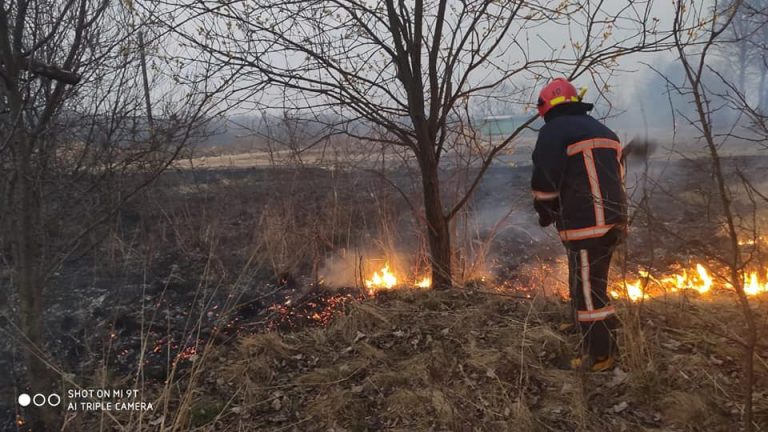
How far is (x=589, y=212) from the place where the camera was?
3.35 m

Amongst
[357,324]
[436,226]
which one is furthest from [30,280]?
[436,226]

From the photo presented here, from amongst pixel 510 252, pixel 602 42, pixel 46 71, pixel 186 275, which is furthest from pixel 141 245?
pixel 602 42

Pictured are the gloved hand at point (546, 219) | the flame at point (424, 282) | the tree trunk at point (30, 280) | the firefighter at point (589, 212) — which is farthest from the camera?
the flame at point (424, 282)

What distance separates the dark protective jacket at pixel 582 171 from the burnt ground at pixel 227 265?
1.32 feet

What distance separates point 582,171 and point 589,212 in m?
0.28

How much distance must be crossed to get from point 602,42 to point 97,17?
3923 mm

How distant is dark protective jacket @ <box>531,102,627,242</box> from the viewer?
131 inches

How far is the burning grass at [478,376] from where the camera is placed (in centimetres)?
285

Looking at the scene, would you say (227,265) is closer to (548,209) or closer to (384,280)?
(384,280)

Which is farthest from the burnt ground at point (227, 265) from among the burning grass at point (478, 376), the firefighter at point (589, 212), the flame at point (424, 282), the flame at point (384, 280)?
the flame at point (424, 282)

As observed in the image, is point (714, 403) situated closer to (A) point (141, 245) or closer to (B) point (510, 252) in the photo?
(B) point (510, 252)

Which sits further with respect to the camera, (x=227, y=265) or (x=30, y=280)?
(x=227, y=265)

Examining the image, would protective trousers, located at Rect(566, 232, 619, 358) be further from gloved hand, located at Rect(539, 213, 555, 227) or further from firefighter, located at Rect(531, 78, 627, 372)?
gloved hand, located at Rect(539, 213, 555, 227)

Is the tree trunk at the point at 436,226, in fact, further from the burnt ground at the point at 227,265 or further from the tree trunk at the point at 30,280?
the tree trunk at the point at 30,280
